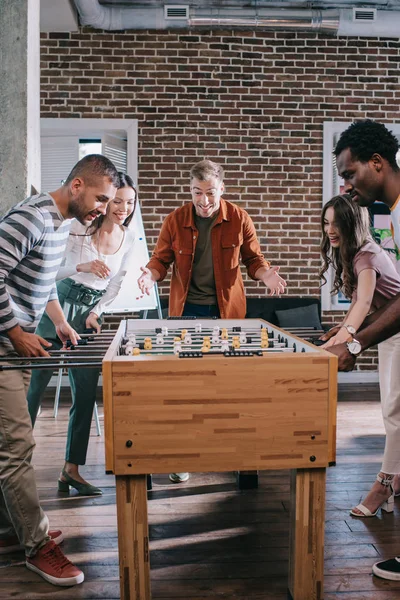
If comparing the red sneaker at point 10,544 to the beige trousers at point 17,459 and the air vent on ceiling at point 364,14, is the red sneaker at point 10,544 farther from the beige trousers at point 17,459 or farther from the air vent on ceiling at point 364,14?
the air vent on ceiling at point 364,14

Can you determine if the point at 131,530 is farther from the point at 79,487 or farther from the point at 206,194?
the point at 206,194

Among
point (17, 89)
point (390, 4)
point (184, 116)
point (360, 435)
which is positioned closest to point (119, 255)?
point (17, 89)

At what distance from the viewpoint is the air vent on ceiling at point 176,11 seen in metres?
5.32

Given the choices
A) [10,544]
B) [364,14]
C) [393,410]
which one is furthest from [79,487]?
[364,14]

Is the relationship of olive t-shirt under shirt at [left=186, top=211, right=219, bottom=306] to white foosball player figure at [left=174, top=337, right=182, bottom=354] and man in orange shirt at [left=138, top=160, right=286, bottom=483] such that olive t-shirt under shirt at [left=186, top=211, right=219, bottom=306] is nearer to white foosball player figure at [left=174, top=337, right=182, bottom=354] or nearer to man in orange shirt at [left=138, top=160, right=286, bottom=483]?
man in orange shirt at [left=138, top=160, right=286, bottom=483]

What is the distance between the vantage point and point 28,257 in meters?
2.16

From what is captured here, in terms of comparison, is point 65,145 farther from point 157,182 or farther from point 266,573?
point 266,573

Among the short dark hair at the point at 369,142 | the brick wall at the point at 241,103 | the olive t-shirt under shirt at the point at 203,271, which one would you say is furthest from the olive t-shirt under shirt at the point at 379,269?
the brick wall at the point at 241,103

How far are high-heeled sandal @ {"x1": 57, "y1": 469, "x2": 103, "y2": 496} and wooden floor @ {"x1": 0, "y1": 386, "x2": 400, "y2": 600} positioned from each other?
62 millimetres

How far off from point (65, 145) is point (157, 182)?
0.98 metres

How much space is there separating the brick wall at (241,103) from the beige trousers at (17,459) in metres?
3.62

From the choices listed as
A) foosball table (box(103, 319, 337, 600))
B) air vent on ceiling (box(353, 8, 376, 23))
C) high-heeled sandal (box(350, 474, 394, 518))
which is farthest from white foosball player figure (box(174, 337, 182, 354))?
air vent on ceiling (box(353, 8, 376, 23))

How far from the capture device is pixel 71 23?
5285mm

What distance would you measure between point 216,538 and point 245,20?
181 inches
